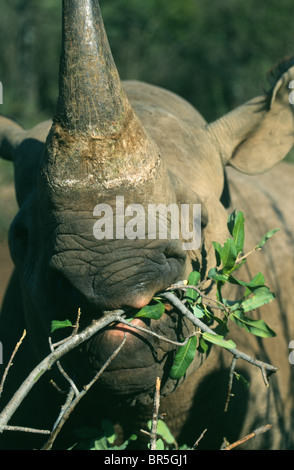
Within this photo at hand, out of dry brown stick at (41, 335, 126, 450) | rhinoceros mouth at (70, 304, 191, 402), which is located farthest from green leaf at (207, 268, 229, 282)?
dry brown stick at (41, 335, 126, 450)

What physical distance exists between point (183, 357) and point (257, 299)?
1.52 ft

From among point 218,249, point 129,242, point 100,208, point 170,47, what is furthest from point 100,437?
point 170,47

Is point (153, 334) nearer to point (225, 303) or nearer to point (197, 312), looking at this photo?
point (197, 312)

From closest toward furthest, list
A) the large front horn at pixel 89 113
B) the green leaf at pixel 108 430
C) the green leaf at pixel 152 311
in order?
the large front horn at pixel 89 113
the green leaf at pixel 152 311
the green leaf at pixel 108 430

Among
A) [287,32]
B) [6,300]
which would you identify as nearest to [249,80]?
[287,32]

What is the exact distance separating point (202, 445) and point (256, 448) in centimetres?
40

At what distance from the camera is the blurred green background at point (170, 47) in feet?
38.2

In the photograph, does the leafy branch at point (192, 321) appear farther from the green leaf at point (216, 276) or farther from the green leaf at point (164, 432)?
the green leaf at point (164, 432)

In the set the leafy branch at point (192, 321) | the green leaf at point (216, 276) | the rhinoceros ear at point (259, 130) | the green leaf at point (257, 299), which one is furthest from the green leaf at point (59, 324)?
the rhinoceros ear at point (259, 130)

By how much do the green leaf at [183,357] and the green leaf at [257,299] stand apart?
0.33m

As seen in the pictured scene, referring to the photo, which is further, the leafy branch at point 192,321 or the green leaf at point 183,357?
the green leaf at point 183,357

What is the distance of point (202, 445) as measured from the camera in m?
4.01
